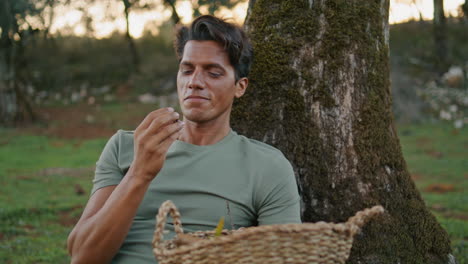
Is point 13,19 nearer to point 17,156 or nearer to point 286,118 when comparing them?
point 17,156

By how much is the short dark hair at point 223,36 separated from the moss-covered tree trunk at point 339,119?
45 cm

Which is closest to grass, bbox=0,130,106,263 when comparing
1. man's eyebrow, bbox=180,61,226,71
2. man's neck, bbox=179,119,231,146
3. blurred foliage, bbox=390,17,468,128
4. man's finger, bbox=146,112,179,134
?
man's neck, bbox=179,119,231,146

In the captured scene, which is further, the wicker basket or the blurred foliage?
the blurred foliage

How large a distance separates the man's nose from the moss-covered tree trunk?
0.73 meters

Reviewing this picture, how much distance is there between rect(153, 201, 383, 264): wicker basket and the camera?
74.5 inches

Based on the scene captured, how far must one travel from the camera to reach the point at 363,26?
11.2 feet

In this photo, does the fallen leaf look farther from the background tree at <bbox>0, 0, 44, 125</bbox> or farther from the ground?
the background tree at <bbox>0, 0, 44, 125</bbox>

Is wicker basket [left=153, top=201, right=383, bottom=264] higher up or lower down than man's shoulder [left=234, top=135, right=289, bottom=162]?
lower down

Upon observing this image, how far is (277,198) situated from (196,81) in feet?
2.48

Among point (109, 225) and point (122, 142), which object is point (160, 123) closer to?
point (109, 225)

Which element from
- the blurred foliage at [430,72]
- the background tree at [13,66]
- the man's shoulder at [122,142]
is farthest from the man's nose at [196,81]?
the background tree at [13,66]

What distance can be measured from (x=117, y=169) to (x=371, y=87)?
1704 millimetres

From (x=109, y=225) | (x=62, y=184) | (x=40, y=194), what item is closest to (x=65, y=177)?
(x=62, y=184)

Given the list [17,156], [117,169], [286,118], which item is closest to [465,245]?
[286,118]
